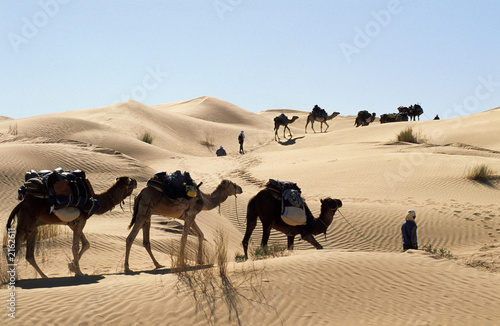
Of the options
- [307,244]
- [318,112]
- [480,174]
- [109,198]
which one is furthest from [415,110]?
[109,198]

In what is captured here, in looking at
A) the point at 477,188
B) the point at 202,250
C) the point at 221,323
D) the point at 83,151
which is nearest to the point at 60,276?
the point at 202,250

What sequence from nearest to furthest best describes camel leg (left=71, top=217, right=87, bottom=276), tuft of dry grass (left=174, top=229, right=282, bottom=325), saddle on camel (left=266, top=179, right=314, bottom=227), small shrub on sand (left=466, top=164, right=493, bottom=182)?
tuft of dry grass (left=174, top=229, right=282, bottom=325), camel leg (left=71, top=217, right=87, bottom=276), saddle on camel (left=266, top=179, right=314, bottom=227), small shrub on sand (left=466, top=164, right=493, bottom=182)

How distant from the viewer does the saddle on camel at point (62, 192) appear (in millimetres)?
9289

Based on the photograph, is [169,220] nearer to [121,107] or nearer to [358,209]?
[358,209]

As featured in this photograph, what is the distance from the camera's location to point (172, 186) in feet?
35.3

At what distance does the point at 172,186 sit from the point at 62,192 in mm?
2194

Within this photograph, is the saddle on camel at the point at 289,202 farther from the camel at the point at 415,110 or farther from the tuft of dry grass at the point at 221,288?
the camel at the point at 415,110

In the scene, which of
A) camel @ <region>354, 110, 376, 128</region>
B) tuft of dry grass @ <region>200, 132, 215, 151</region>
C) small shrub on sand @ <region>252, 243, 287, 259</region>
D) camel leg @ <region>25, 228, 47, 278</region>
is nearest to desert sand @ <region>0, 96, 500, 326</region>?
small shrub on sand @ <region>252, 243, 287, 259</region>

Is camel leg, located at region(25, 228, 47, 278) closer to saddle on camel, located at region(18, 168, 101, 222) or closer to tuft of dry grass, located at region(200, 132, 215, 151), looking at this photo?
saddle on camel, located at region(18, 168, 101, 222)

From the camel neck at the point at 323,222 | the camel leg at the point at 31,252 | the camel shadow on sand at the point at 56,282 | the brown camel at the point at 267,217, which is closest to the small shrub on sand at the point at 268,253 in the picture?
the brown camel at the point at 267,217

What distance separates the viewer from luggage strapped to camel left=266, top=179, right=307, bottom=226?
11.4m

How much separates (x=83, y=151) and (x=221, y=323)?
56.5ft

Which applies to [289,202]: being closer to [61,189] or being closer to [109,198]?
[109,198]

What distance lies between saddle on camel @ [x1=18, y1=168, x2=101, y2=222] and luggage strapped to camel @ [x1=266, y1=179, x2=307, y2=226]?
3.86 metres
